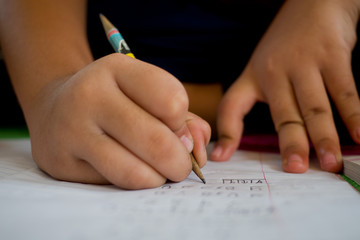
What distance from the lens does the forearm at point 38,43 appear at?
1.37 feet

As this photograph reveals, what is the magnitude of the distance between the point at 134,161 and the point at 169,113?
0.06m

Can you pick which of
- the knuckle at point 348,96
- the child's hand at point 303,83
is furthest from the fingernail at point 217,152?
the knuckle at point 348,96

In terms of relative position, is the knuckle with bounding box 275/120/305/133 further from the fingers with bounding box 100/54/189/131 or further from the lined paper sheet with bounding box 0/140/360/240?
the fingers with bounding box 100/54/189/131

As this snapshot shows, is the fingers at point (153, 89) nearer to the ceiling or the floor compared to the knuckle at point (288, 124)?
nearer to the ceiling

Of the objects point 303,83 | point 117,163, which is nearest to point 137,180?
point 117,163

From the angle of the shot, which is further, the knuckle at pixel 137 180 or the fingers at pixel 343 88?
the fingers at pixel 343 88

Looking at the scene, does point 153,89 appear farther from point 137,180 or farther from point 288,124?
point 288,124

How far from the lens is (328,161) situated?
0.39 metres

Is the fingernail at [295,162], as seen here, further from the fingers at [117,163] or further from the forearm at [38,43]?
the forearm at [38,43]

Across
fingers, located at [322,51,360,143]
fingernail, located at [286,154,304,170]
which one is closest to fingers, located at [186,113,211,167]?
fingernail, located at [286,154,304,170]

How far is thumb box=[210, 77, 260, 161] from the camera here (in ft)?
1.68

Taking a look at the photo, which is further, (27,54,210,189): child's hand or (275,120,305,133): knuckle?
(275,120,305,133): knuckle

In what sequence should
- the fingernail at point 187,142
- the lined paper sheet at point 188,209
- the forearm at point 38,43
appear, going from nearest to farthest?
the lined paper sheet at point 188,209
the fingernail at point 187,142
the forearm at point 38,43

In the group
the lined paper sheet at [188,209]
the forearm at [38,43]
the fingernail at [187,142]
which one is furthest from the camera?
the forearm at [38,43]
